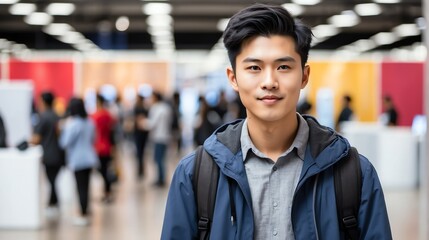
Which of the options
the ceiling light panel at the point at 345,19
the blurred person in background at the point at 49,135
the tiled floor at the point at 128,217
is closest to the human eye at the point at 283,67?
the tiled floor at the point at 128,217

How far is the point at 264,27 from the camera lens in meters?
2.12

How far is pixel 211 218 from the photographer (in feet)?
7.07

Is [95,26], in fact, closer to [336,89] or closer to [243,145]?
[336,89]

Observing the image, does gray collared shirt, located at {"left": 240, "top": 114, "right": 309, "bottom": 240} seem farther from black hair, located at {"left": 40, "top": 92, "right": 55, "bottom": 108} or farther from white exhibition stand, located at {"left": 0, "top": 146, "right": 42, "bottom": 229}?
black hair, located at {"left": 40, "top": 92, "right": 55, "bottom": 108}

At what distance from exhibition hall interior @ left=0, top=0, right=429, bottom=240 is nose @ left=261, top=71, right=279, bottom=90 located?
1.16 feet

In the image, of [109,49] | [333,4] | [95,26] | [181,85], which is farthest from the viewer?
[109,49]

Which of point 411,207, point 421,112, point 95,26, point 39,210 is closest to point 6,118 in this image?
point 39,210

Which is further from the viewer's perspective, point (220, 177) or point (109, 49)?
point (109, 49)

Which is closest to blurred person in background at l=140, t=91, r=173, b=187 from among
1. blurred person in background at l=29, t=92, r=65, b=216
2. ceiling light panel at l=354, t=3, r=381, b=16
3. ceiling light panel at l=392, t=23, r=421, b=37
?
blurred person in background at l=29, t=92, r=65, b=216

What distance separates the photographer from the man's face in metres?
2.09

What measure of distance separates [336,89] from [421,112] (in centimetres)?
219

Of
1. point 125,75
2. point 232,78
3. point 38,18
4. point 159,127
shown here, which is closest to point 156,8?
point 125,75

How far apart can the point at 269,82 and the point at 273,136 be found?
7.0 inches

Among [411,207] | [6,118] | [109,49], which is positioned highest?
[109,49]
